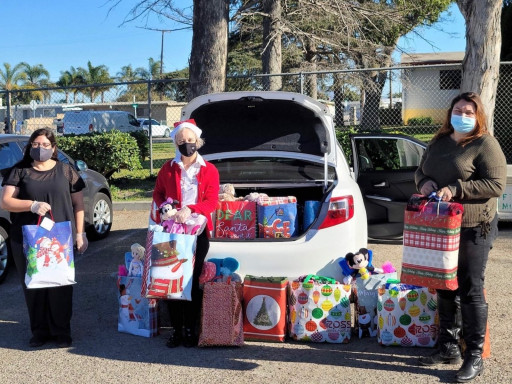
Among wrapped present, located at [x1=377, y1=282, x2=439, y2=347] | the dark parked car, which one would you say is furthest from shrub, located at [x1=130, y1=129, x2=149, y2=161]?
wrapped present, located at [x1=377, y1=282, x2=439, y2=347]

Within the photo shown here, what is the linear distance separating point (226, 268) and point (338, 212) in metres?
0.99

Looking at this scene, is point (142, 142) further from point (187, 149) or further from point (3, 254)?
point (187, 149)

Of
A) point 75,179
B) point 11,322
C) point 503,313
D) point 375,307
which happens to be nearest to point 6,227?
point 11,322

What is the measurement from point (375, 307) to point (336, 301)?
0.36 metres

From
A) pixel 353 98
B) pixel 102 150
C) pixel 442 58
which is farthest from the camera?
pixel 442 58

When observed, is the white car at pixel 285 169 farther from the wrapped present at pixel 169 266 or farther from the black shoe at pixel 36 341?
the black shoe at pixel 36 341

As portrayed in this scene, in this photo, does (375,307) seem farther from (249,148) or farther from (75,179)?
(75,179)

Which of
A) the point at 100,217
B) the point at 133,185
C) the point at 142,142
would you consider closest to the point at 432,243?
the point at 100,217

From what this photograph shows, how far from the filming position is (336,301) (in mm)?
4910

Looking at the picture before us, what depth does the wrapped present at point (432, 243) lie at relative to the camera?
4.03 m

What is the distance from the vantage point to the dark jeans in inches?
164

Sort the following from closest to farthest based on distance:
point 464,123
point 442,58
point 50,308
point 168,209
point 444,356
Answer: point 464,123 → point 444,356 → point 168,209 → point 50,308 → point 442,58

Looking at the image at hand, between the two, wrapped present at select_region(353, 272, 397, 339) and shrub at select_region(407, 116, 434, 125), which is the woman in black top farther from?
shrub at select_region(407, 116, 434, 125)

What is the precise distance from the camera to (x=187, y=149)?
4918 mm
